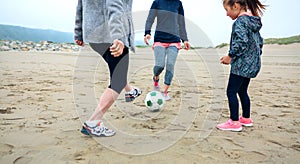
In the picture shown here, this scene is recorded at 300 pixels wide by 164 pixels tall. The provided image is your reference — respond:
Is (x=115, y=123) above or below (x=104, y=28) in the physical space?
below

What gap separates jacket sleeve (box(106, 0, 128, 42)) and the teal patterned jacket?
110cm

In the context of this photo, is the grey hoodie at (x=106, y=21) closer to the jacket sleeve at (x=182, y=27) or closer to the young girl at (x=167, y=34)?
the young girl at (x=167, y=34)

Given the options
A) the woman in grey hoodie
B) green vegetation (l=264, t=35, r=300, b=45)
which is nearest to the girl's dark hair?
the woman in grey hoodie

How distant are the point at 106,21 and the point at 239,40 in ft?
3.98

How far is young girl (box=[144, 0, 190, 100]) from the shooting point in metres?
3.84

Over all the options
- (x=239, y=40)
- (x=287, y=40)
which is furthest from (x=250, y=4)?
(x=287, y=40)

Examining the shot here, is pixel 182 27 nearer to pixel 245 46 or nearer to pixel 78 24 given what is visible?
pixel 245 46

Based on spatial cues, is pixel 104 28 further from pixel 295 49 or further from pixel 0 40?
pixel 0 40

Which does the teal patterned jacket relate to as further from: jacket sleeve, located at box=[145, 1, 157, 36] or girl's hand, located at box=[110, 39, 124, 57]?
jacket sleeve, located at box=[145, 1, 157, 36]

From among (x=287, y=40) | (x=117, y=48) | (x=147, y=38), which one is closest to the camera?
(x=117, y=48)

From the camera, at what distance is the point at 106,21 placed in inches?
88.5

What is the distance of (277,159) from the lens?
198 cm

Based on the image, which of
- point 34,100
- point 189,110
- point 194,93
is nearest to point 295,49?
point 194,93

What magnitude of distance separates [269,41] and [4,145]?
19033 millimetres
